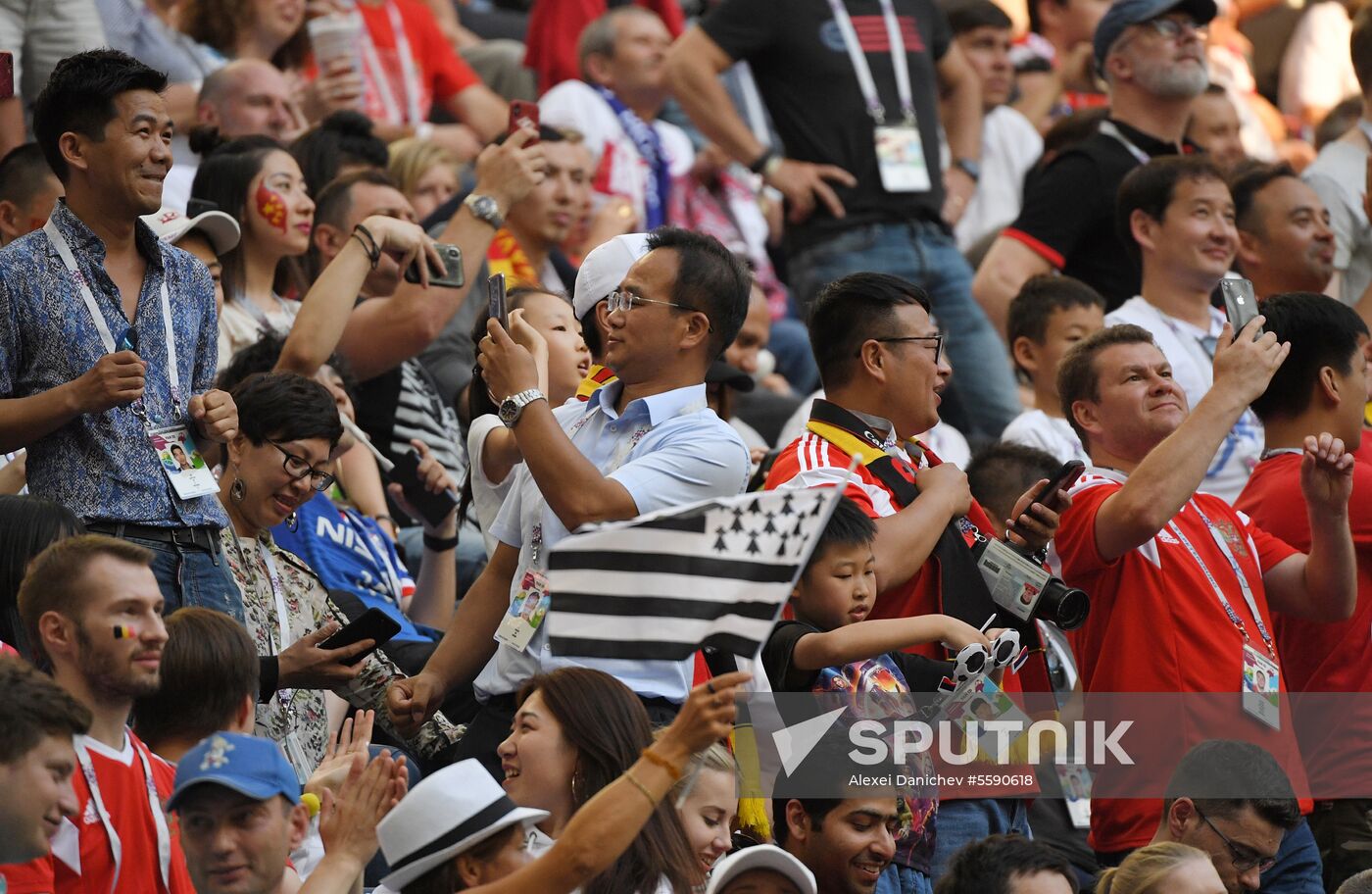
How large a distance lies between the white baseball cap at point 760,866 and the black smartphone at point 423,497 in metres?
2.75

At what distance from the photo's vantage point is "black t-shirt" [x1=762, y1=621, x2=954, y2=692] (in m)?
5.34

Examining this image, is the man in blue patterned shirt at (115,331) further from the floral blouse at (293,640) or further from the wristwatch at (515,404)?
the wristwatch at (515,404)

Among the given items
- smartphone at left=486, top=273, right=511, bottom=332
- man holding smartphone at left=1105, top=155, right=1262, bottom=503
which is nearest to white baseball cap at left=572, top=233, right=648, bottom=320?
smartphone at left=486, top=273, right=511, bottom=332

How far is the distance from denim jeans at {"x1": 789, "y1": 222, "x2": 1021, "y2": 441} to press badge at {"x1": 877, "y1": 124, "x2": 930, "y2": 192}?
186mm

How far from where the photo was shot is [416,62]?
11.5 metres

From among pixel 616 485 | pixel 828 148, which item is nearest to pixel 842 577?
pixel 616 485

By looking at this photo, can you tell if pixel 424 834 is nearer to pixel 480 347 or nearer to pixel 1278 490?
pixel 480 347

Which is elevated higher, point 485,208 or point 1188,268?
point 485,208

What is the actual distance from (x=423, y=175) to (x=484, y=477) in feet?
12.9

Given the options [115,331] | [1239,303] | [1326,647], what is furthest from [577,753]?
[1326,647]

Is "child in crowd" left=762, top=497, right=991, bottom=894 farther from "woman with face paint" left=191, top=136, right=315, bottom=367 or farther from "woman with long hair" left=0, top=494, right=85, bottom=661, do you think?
"woman with face paint" left=191, top=136, right=315, bottom=367

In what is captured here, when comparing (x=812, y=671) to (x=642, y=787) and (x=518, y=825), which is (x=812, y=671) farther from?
(x=642, y=787)

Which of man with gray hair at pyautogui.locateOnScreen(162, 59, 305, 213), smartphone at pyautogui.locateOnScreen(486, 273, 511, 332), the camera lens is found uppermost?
smartphone at pyautogui.locateOnScreen(486, 273, 511, 332)

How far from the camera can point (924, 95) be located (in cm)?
1008
